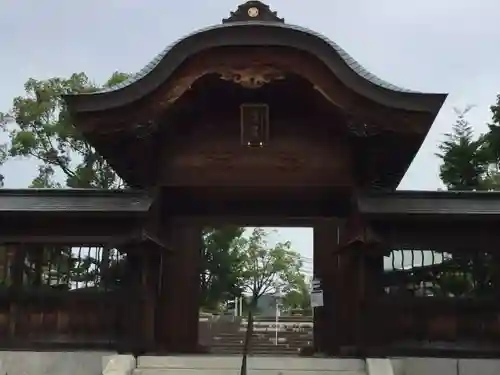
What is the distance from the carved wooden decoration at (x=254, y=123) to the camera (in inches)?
345

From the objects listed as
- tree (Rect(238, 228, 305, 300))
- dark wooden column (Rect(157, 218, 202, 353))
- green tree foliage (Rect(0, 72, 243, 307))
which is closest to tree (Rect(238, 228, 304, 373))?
tree (Rect(238, 228, 305, 300))

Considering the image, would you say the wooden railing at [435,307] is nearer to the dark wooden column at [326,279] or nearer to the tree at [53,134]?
the dark wooden column at [326,279]

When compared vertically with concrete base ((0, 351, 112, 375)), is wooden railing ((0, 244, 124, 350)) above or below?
above

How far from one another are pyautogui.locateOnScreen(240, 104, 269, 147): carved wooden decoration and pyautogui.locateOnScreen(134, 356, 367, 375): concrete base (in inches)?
118

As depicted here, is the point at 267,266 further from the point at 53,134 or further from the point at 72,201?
the point at 72,201

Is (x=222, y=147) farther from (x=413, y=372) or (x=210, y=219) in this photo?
(x=413, y=372)

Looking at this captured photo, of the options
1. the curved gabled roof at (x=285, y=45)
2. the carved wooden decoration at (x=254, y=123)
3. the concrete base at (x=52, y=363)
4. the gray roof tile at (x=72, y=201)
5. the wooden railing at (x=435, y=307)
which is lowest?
the concrete base at (x=52, y=363)

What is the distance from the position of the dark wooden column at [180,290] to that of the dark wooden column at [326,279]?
6.90 feet

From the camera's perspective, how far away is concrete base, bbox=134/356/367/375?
7.66 m

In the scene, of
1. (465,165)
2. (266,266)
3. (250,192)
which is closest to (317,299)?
(250,192)

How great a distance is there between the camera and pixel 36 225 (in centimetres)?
875

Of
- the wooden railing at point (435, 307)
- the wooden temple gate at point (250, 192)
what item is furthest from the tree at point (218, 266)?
the wooden railing at point (435, 307)

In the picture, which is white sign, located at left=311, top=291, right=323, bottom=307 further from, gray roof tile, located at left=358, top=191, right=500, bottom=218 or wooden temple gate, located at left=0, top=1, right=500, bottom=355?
gray roof tile, located at left=358, top=191, right=500, bottom=218

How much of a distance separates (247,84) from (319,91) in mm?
952
